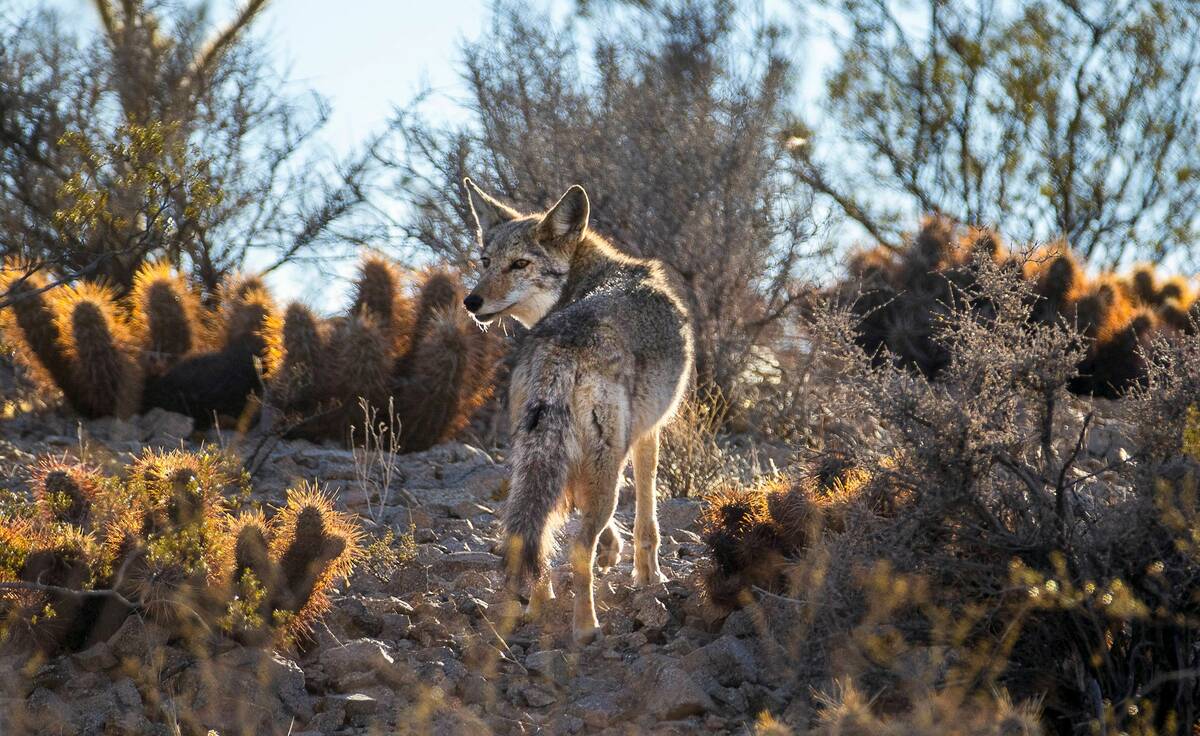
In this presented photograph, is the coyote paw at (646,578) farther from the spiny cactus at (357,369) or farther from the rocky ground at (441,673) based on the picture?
the spiny cactus at (357,369)

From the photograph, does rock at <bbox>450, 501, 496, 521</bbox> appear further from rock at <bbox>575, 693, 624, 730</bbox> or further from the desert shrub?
the desert shrub

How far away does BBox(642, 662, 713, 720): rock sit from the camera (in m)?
4.56

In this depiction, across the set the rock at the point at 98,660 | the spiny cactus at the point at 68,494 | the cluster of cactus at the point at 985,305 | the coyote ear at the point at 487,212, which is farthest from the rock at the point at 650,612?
the cluster of cactus at the point at 985,305

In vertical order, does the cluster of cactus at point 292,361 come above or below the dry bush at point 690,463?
above

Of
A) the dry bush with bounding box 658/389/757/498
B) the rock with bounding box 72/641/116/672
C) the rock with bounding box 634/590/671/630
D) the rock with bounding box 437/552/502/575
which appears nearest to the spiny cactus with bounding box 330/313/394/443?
the dry bush with bounding box 658/389/757/498

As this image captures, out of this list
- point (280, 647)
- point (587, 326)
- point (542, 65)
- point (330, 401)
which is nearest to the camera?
point (280, 647)

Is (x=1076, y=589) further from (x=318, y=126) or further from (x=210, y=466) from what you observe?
(x=318, y=126)

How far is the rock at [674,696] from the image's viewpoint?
4.56 meters

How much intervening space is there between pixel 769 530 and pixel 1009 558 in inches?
43.9

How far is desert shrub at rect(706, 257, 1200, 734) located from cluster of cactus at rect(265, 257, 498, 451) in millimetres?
4135

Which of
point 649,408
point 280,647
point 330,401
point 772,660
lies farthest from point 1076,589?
point 330,401

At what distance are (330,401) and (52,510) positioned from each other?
9.47ft

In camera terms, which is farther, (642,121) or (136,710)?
(642,121)

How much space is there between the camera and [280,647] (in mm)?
4980
